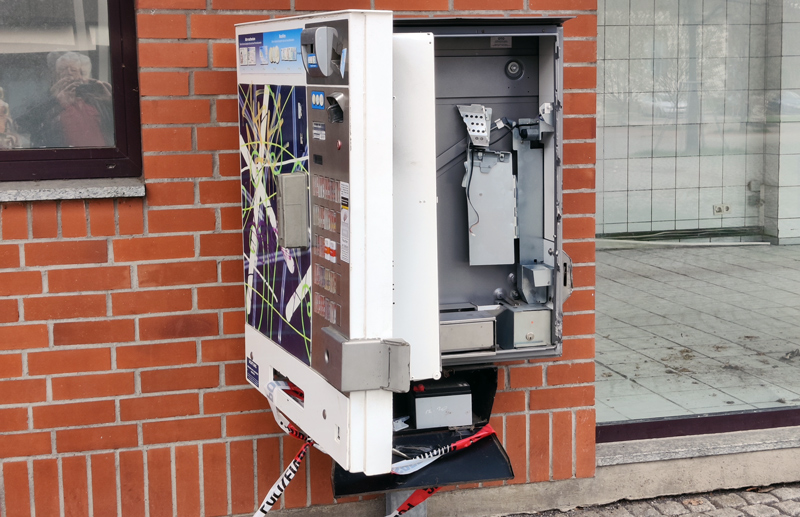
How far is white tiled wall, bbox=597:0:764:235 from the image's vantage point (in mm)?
5414

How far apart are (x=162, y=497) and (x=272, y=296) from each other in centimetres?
119

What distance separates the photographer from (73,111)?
348 centimetres

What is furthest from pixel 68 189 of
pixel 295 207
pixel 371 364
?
pixel 371 364

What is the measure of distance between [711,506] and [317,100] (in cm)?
274

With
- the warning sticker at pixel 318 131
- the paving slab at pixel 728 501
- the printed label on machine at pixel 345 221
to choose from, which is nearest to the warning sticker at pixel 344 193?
the printed label on machine at pixel 345 221

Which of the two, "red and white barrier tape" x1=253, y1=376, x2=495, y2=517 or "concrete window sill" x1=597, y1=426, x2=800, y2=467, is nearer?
"red and white barrier tape" x1=253, y1=376, x2=495, y2=517

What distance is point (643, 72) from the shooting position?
552 centimetres

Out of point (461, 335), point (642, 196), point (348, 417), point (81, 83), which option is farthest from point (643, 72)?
point (348, 417)

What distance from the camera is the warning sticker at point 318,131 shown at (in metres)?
2.47

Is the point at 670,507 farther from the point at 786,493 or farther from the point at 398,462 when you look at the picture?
the point at 398,462

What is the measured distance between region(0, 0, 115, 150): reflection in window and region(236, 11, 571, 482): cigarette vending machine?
2.13 feet

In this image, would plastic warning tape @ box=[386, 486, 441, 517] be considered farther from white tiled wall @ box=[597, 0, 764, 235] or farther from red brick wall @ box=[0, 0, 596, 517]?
white tiled wall @ box=[597, 0, 764, 235]

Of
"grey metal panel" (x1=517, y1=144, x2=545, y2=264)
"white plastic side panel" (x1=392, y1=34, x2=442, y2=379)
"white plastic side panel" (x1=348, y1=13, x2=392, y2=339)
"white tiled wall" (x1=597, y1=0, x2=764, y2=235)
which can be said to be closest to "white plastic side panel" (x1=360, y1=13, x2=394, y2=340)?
"white plastic side panel" (x1=348, y1=13, x2=392, y2=339)

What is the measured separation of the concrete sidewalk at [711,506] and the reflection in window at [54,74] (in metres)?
2.36
